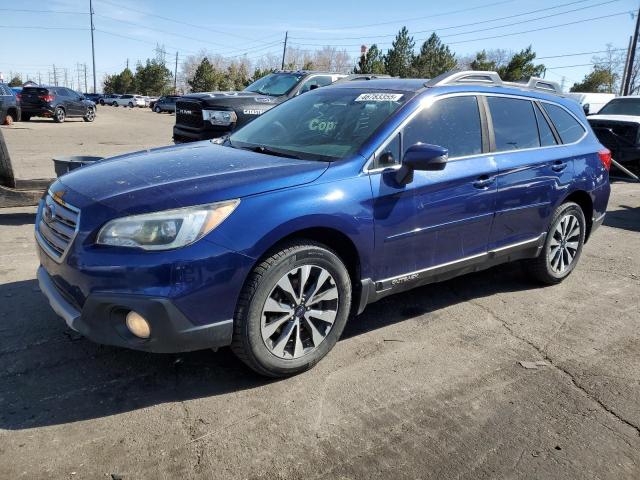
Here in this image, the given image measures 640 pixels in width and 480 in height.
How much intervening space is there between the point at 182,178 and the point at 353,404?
1.59m

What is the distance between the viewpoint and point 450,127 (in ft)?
12.9

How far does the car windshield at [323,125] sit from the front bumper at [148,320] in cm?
134

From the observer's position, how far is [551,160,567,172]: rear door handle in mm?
4594

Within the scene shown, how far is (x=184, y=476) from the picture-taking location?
7.70 ft

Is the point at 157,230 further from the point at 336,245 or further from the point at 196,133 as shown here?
the point at 196,133

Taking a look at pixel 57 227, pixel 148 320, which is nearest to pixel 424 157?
pixel 148 320

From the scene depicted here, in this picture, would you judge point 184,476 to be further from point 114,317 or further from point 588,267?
point 588,267

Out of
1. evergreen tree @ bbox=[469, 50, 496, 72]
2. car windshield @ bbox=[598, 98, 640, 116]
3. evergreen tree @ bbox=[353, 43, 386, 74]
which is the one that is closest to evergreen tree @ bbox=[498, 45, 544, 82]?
evergreen tree @ bbox=[469, 50, 496, 72]

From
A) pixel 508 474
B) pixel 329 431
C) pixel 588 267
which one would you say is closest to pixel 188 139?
pixel 588 267

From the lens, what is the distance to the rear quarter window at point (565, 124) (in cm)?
486

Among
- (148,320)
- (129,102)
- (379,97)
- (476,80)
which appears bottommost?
(129,102)

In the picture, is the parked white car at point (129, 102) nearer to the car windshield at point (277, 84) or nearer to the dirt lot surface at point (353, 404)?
the car windshield at point (277, 84)

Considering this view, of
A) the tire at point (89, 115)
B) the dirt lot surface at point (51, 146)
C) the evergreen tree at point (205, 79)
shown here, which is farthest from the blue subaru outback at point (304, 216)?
the evergreen tree at point (205, 79)

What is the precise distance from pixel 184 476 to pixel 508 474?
1475 mm
